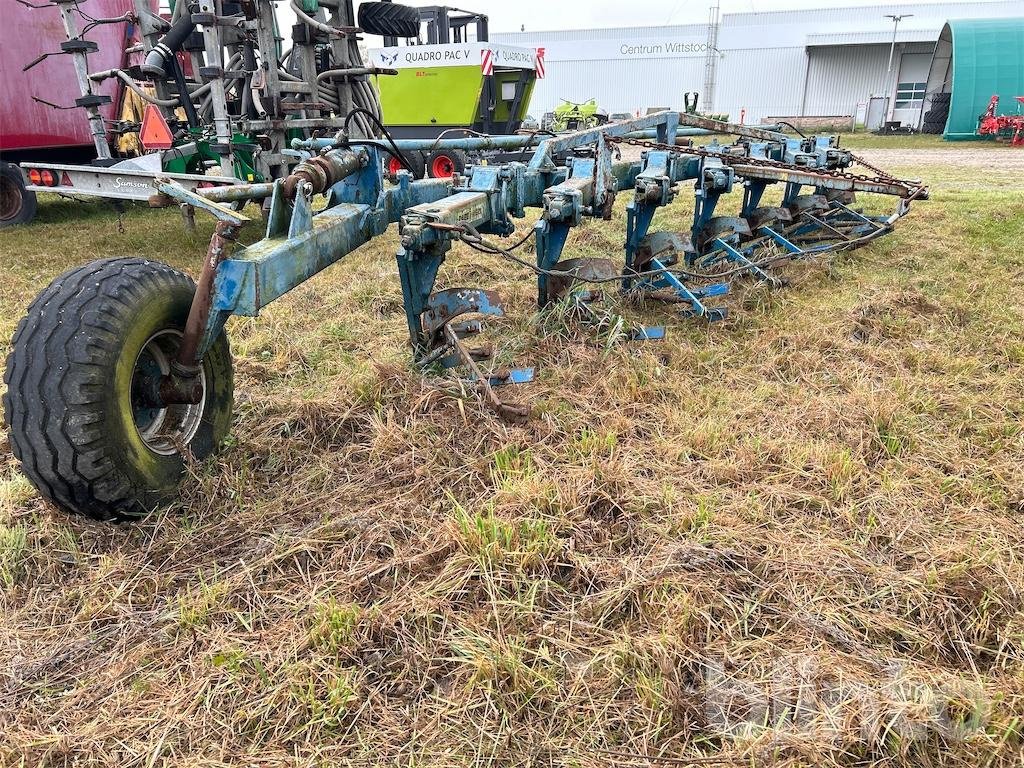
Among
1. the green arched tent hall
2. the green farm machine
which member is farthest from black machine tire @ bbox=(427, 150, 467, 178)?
the green arched tent hall

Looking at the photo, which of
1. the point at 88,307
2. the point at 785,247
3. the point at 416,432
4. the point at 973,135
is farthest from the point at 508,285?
the point at 973,135

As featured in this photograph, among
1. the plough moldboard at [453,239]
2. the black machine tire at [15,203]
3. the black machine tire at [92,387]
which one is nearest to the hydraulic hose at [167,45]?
the black machine tire at [15,203]

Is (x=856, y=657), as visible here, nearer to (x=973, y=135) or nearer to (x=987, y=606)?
(x=987, y=606)

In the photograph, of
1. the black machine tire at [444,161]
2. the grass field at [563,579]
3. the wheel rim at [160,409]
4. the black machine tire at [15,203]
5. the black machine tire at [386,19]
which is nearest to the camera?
the grass field at [563,579]

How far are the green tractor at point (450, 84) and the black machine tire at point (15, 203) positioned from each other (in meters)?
4.39

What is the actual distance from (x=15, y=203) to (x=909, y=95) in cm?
3133

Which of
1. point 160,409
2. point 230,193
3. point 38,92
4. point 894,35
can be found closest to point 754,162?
point 230,193

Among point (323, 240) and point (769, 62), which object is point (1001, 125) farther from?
point (323, 240)

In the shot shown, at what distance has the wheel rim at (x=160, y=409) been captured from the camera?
244 cm

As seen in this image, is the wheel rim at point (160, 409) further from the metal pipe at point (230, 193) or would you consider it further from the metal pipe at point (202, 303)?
the metal pipe at point (230, 193)

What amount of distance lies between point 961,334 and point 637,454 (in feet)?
8.07

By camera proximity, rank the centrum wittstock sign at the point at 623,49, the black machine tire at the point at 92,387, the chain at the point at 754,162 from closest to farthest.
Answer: the black machine tire at the point at 92,387, the chain at the point at 754,162, the centrum wittstock sign at the point at 623,49

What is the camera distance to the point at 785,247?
18.2 ft

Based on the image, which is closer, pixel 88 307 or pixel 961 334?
pixel 88 307
